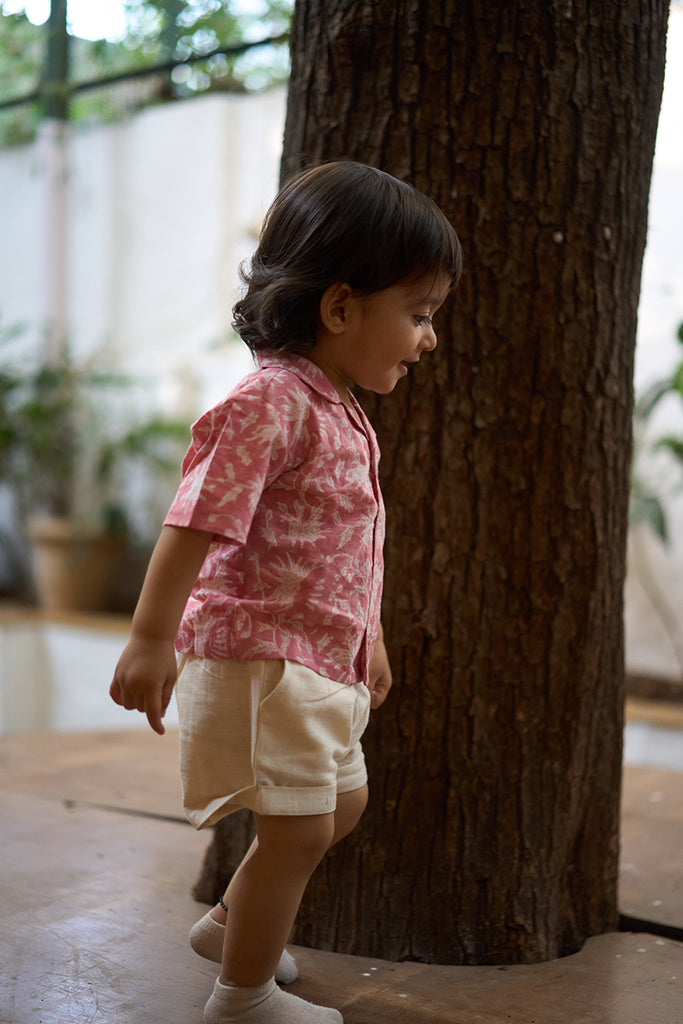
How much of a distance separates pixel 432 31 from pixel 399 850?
110cm

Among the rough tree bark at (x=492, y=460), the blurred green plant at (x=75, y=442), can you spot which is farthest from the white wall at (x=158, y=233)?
the rough tree bark at (x=492, y=460)

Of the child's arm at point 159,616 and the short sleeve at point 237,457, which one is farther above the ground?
the short sleeve at point 237,457

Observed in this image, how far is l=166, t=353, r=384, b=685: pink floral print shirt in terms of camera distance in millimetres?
1058

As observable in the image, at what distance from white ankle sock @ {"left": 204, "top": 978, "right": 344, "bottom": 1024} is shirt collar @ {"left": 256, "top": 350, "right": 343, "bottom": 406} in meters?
0.63

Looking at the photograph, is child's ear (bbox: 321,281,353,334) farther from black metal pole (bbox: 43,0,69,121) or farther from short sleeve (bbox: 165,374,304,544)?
black metal pole (bbox: 43,0,69,121)

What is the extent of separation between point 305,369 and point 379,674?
1.33ft

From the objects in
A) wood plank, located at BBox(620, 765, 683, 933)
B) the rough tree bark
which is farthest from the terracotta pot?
the rough tree bark

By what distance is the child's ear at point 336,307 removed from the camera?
1.12 m

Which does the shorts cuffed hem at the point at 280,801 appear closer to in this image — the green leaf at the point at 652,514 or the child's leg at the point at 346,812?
the child's leg at the point at 346,812

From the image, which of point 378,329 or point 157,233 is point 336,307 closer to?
point 378,329

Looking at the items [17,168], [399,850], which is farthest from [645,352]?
[17,168]

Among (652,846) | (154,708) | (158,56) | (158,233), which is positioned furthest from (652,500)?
(158,56)

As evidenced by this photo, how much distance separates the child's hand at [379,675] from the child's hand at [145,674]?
0.33 meters

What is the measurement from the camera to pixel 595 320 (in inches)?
55.4
